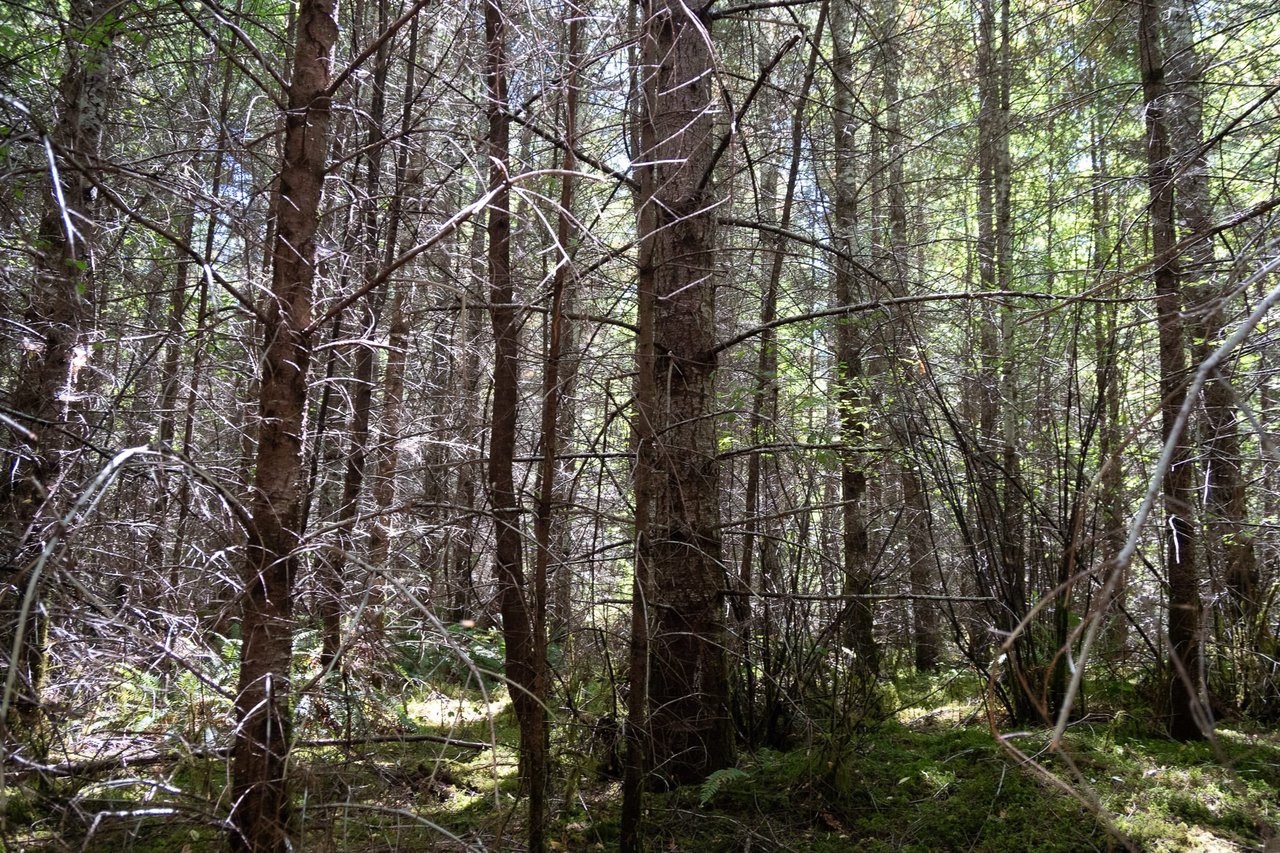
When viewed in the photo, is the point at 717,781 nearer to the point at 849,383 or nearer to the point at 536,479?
the point at 536,479

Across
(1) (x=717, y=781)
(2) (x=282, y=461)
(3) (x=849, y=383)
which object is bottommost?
(1) (x=717, y=781)

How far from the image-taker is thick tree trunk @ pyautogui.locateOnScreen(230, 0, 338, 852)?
261 centimetres

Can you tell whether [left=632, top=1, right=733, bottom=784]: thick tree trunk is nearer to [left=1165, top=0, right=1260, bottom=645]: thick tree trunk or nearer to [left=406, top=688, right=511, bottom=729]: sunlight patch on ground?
[left=406, top=688, right=511, bottom=729]: sunlight patch on ground

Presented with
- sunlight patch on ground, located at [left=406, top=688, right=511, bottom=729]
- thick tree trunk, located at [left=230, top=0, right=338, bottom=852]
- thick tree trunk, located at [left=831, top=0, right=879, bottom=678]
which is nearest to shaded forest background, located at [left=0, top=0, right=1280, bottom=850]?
thick tree trunk, located at [left=230, top=0, right=338, bottom=852]

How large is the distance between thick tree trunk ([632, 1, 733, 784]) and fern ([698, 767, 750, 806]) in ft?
0.55

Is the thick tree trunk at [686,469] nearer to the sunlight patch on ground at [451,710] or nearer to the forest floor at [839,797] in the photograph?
the forest floor at [839,797]

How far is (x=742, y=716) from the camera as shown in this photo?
5238mm

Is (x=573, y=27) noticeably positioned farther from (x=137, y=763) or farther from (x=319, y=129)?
(x=137, y=763)

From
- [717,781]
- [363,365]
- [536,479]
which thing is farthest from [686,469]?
[363,365]

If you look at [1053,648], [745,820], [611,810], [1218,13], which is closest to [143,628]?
[611,810]

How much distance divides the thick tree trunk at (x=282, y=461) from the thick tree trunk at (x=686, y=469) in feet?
6.19

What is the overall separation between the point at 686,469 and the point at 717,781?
1622 mm

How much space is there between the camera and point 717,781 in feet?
13.4

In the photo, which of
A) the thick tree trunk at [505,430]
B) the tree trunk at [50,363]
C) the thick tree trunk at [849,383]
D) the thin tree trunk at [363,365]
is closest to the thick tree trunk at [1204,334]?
the thick tree trunk at [849,383]
